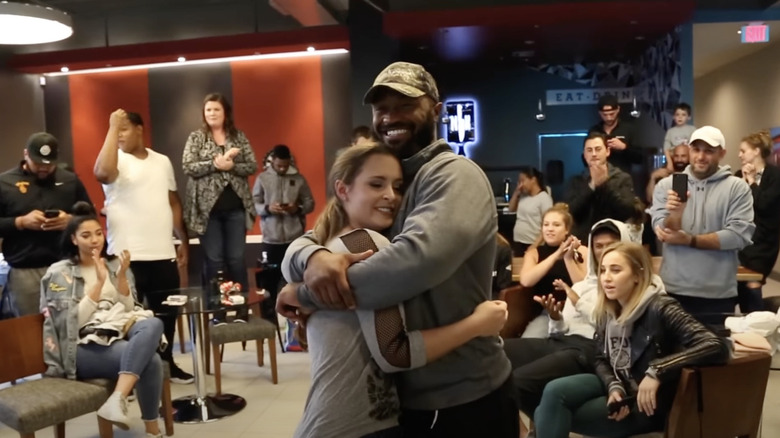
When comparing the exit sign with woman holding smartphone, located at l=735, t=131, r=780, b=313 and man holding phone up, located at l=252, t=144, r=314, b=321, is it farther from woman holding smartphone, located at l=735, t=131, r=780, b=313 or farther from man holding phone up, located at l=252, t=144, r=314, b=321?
man holding phone up, located at l=252, t=144, r=314, b=321

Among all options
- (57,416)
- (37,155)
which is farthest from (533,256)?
(37,155)

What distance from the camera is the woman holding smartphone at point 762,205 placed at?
4523mm

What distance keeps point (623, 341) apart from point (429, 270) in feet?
5.36

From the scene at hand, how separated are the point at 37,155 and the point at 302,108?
3905mm

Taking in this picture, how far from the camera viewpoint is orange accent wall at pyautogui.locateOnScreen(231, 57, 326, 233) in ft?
23.9

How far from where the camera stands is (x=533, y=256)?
11.3 ft

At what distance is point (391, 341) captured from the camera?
47.3 inches

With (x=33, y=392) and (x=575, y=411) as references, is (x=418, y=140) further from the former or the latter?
(x=33, y=392)

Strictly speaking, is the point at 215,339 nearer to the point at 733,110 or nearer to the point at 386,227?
the point at 386,227

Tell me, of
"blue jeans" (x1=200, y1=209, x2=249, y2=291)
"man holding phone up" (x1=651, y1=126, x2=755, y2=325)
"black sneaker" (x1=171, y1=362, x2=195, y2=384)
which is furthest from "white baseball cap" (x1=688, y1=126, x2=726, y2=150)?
"black sneaker" (x1=171, y1=362, x2=195, y2=384)

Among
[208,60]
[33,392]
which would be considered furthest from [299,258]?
[208,60]

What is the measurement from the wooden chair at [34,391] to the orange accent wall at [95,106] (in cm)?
508

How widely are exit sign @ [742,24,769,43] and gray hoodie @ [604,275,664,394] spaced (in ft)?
19.6

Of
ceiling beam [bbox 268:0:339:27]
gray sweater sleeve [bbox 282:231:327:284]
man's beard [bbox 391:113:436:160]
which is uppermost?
ceiling beam [bbox 268:0:339:27]
